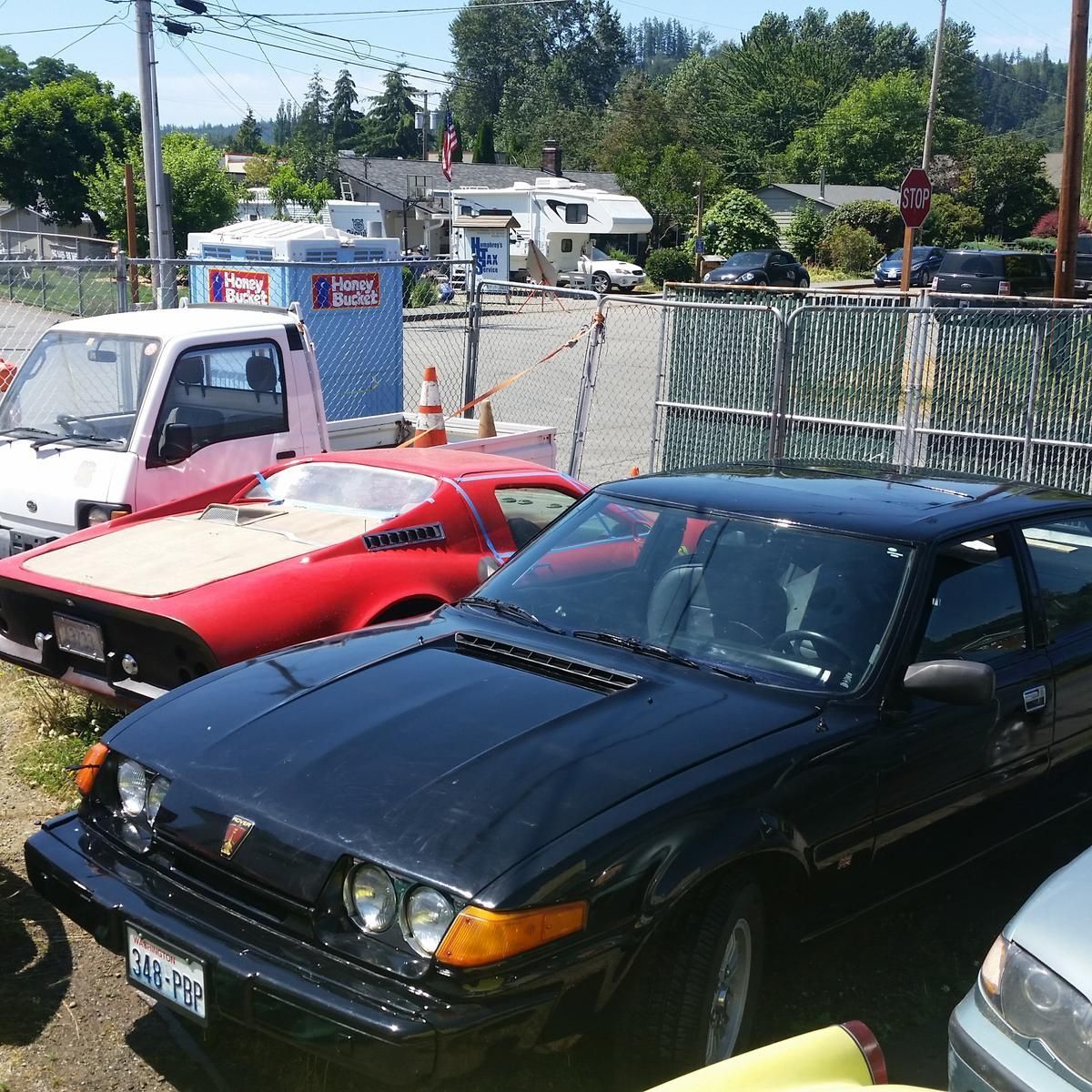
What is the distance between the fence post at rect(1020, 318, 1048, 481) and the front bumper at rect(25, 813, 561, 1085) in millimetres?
8590

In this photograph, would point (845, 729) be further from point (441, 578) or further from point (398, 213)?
point (398, 213)

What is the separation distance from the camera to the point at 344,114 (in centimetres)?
14600

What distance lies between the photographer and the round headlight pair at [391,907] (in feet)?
9.83

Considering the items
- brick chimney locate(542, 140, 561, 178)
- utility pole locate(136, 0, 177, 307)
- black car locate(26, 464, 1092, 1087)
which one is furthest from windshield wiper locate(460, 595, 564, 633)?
brick chimney locate(542, 140, 561, 178)

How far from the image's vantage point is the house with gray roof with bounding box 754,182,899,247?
231 ft

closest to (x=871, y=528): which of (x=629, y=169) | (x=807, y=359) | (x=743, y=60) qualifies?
(x=807, y=359)

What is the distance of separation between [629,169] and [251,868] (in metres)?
71.8

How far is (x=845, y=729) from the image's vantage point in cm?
372

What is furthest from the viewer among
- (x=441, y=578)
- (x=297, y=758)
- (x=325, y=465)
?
(x=325, y=465)

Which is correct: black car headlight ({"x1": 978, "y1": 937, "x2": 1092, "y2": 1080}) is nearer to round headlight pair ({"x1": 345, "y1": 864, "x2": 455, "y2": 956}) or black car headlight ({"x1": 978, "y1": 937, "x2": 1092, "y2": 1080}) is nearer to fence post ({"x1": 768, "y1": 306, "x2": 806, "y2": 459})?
round headlight pair ({"x1": 345, "y1": 864, "x2": 455, "y2": 956})

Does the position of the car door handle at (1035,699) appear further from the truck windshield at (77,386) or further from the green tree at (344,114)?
the green tree at (344,114)

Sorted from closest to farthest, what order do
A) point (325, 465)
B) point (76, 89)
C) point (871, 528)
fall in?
point (871, 528), point (325, 465), point (76, 89)

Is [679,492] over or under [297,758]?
over

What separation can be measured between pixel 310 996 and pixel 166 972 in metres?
0.52
